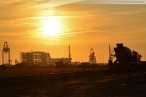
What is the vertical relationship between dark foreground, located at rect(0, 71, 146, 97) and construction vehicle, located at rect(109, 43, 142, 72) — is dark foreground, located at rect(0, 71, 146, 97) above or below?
below

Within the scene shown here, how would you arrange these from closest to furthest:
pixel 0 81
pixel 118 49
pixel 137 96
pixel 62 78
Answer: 1. pixel 137 96
2. pixel 0 81
3. pixel 62 78
4. pixel 118 49

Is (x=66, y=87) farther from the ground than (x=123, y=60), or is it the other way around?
(x=123, y=60)

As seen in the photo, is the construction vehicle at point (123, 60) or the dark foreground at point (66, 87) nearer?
the dark foreground at point (66, 87)

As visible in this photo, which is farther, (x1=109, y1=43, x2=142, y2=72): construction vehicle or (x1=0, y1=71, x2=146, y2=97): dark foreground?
(x1=109, y1=43, x2=142, y2=72): construction vehicle

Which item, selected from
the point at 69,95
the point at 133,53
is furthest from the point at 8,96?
the point at 133,53

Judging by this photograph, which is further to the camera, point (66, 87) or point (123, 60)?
point (123, 60)

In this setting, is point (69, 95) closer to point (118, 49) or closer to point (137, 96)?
point (137, 96)

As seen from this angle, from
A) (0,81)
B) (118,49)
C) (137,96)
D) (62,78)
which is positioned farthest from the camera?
(118,49)

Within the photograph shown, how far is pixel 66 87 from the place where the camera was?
3872 centimetres

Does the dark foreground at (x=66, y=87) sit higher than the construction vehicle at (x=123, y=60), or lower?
lower

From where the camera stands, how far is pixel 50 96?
94.7ft

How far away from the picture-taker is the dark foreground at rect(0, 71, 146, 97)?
101ft

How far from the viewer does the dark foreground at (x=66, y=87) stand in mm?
30688

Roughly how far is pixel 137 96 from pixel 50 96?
5.75 m
